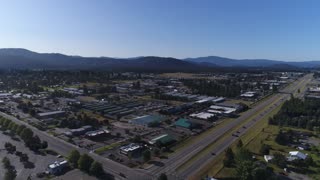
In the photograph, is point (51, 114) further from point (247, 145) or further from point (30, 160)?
point (247, 145)

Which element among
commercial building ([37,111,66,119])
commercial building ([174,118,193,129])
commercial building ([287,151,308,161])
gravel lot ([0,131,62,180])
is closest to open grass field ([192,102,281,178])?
Result: commercial building ([287,151,308,161])

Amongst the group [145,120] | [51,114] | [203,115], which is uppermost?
[51,114]

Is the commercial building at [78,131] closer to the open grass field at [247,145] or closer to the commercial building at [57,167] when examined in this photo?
the commercial building at [57,167]

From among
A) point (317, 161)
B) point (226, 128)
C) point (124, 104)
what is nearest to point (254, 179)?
point (317, 161)

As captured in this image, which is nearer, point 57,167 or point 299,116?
point 57,167

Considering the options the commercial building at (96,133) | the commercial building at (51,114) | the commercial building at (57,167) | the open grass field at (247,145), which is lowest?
the open grass field at (247,145)

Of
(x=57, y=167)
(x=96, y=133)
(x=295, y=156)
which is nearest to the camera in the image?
(x=57, y=167)

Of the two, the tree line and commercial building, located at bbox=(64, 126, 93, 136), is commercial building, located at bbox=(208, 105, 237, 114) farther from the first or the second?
commercial building, located at bbox=(64, 126, 93, 136)

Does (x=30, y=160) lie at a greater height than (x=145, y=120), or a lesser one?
lesser

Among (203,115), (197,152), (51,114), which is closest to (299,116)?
(203,115)

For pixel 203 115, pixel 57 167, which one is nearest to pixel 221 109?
pixel 203 115

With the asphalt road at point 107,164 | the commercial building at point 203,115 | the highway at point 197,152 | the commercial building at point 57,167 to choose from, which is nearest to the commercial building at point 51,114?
the asphalt road at point 107,164

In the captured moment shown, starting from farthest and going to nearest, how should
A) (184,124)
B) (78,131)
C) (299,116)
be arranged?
(299,116)
(184,124)
(78,131)
